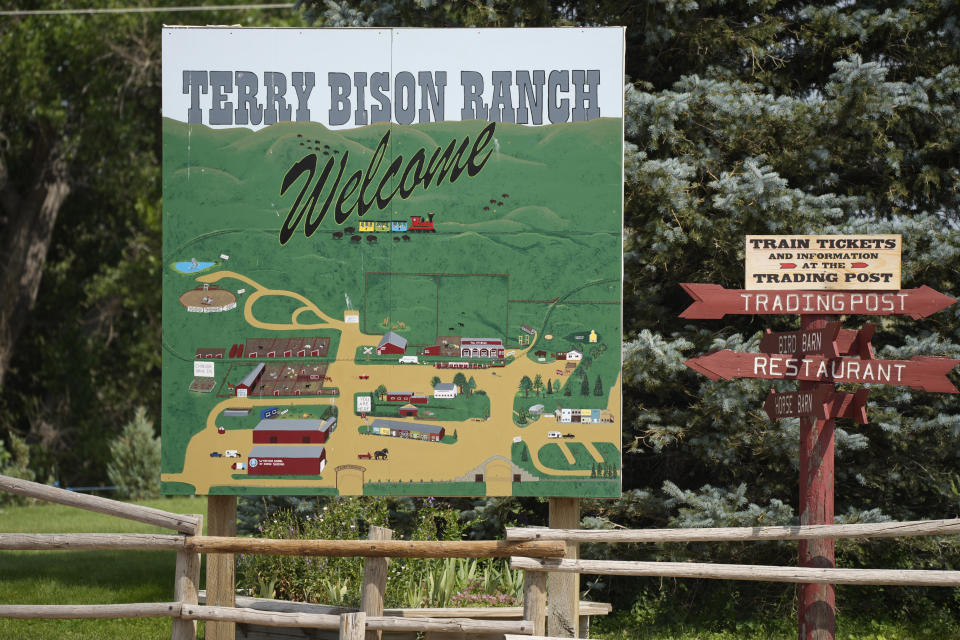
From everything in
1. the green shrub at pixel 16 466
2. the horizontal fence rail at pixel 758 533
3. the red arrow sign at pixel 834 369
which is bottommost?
the green shrub at pixel 16 466

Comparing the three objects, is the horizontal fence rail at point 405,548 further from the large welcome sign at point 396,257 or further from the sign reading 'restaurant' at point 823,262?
the sign reading 'restaurant' at point 823,262

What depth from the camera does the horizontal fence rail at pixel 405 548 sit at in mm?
5992

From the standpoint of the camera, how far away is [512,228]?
645 centimetres

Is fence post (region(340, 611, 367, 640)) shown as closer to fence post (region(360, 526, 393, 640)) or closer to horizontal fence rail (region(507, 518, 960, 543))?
fence post (region(360, 526, 393, 640))

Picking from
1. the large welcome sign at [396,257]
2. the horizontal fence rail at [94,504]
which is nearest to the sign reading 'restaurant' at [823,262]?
the large welcome sign at [396,257]

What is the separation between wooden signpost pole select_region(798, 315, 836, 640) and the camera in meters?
6.04

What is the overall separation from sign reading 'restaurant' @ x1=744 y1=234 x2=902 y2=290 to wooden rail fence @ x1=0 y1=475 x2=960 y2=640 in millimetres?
1508

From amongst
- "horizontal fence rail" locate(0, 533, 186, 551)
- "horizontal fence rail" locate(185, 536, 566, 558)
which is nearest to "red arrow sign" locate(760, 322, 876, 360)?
"horizontal fence rail" locate(185, 536, 566, 558)

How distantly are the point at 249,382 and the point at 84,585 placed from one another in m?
4.83

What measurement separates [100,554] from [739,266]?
28.1 ft

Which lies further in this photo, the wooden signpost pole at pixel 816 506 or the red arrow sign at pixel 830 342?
the wooden signpost pole at pixel 816 506

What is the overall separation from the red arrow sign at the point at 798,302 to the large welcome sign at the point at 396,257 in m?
0.62

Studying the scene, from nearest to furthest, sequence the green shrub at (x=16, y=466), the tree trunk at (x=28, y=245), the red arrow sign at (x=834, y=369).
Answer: the red arrow sign at (x=834, y=369) → the green shrub at (x=16, y=466) → the tree trunk at (x=28, y=245)

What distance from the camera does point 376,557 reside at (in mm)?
6188
